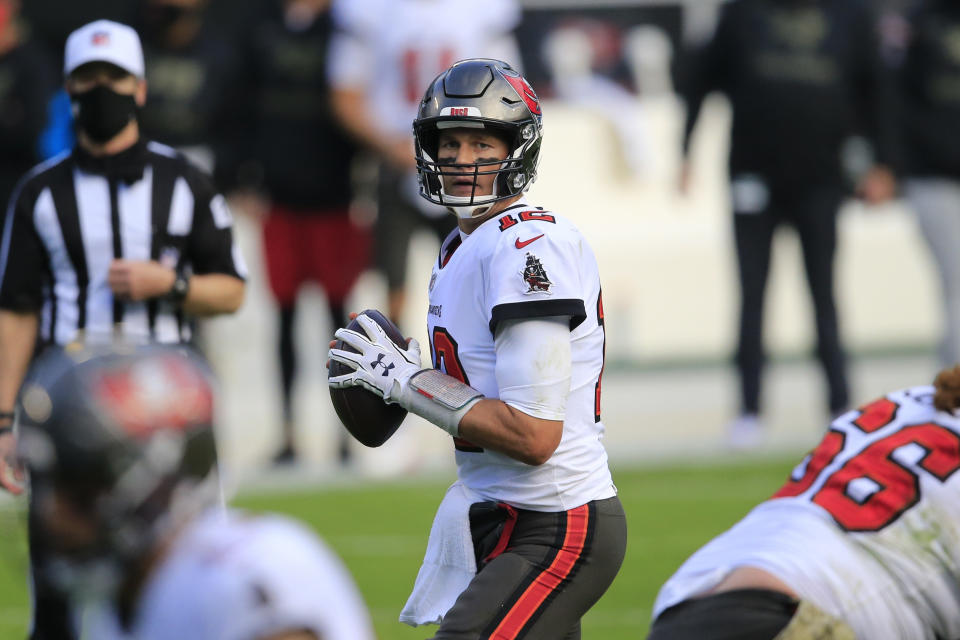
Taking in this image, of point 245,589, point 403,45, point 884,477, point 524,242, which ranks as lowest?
point 884,477

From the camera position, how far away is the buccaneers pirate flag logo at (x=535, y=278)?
11.1 feet

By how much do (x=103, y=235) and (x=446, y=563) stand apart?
65.4 inches

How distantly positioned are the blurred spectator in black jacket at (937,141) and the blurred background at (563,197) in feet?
0.69

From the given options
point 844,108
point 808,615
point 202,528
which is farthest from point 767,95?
point 202,528

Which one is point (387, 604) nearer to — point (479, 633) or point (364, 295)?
point (479, 633)

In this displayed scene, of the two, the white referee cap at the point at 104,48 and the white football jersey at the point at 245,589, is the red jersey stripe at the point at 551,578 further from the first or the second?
the white referee cap at the point at 104,48

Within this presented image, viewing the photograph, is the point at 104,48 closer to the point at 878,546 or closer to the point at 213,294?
the point at 213,294

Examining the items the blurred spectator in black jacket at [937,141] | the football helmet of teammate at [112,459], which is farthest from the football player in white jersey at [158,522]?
the blurred spectator in black jacket at [937,141]

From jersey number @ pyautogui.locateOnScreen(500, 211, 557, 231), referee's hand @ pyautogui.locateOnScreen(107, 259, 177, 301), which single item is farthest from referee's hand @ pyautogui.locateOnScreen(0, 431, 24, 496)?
jersey number @ pyautogui.locateOnScreen(500, 211, 557, 231)

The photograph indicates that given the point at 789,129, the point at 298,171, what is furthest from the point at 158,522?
the point at 789,129

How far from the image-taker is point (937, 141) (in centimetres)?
869

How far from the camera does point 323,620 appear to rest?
2.15 m

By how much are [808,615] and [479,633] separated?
793 mm

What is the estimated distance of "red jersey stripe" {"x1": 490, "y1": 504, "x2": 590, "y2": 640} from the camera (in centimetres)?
332
